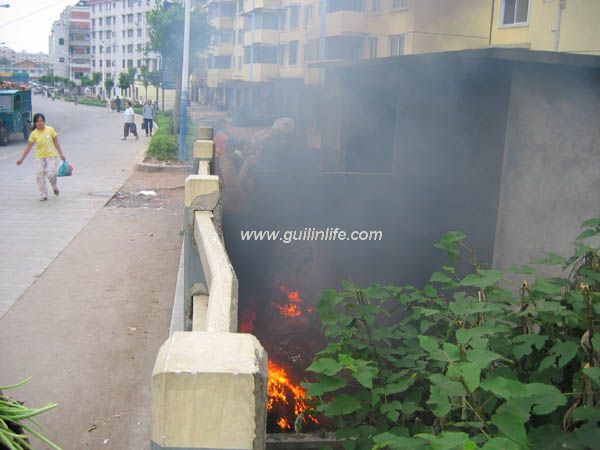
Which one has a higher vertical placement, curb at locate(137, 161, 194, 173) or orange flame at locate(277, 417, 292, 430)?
curb at locate(137, 161, 194, 173)

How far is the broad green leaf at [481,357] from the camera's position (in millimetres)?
1733

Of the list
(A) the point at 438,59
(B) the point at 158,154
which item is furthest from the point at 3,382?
(B) the point at 158,154

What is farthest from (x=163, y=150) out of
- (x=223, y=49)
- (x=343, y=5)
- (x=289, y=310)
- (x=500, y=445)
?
(x=500, y=445)

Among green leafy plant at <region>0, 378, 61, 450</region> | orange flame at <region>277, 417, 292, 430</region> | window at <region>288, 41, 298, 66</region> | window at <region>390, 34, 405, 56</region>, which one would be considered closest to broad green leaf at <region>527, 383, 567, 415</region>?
green leafy plant at <region>0, 378, 61, 450</region>

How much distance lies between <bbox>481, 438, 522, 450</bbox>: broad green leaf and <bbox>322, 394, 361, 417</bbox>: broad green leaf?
638 millimetres

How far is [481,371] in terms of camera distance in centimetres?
217

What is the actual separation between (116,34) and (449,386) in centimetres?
8716

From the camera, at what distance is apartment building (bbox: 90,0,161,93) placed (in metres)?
76.4

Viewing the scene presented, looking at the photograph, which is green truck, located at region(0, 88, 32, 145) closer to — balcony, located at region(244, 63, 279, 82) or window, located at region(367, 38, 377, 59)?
balcony, located at region(244, 63, 279, 82)

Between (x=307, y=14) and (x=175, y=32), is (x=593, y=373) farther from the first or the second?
(x=175, y=32)

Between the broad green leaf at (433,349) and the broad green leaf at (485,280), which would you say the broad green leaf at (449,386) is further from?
the broad green leaf at (485,280)

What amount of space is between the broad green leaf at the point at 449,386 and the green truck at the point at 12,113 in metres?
18.5

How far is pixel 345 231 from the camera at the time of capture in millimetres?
5605

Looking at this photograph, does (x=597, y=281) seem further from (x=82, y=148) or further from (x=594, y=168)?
(x=82, y=148)
